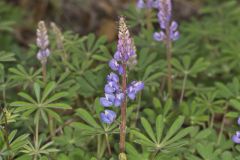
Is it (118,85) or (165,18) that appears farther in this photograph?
(165,18)

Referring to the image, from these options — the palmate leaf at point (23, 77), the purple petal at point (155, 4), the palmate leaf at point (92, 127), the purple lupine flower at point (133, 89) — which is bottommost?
the palmate leaf at point (92, 127)

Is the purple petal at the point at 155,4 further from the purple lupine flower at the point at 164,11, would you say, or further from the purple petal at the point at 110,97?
the purple petal at the point at 110,97

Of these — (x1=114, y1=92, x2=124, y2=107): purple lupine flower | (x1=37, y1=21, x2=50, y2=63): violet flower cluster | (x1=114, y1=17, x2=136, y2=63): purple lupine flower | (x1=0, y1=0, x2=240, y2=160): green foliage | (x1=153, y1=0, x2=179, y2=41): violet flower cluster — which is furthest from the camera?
(x1=153, y1=0, x2=179, y2=41): violet flower cluster

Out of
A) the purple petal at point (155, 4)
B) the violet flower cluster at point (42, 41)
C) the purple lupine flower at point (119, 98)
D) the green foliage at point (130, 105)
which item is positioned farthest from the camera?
the purple petal at point (155, 4)

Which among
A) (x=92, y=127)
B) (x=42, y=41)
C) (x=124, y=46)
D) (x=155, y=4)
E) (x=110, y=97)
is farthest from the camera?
(x=155, y=4)

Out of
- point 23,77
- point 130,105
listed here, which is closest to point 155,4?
point 130,105

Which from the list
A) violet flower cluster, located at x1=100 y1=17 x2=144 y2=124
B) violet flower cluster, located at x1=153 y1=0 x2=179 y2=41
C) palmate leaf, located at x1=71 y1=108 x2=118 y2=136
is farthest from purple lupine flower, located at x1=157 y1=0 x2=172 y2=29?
palmate leaf, located at x1=71 y1=108 x2=118 y2=136

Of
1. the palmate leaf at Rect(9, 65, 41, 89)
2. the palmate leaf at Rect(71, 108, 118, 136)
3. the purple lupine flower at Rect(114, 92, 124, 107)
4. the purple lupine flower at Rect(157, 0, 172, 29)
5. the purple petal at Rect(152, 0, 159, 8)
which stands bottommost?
the palmate leaf at Rect(71, 108, 118, 136)

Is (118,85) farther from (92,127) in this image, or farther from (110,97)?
(92,127)

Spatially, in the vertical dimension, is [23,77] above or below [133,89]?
above

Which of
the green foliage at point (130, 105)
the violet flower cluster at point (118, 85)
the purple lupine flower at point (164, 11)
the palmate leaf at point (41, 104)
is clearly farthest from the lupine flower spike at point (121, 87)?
the purple lupine flower at point (164, 11)

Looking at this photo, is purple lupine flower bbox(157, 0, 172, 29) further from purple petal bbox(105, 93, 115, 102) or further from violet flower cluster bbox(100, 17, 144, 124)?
purple petal bbox(105, 93, 115, 102)
